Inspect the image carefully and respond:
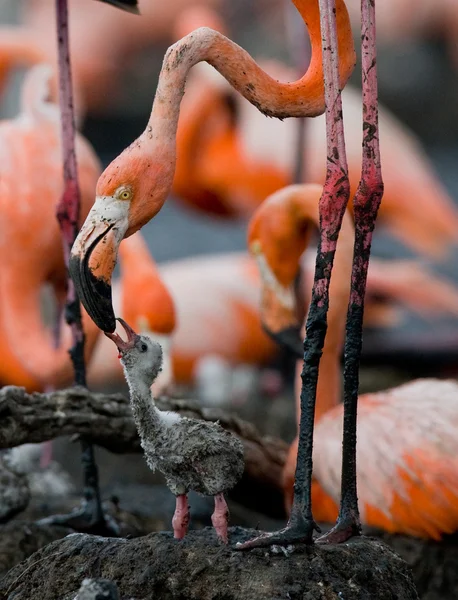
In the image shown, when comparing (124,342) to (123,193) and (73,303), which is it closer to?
(123,193)

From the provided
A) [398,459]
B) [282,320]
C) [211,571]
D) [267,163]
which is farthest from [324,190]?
[267,163]

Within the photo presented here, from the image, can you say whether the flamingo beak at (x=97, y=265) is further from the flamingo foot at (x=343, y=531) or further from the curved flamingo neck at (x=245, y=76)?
the flamingo foot at (x=343, y=531)

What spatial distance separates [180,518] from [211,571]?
17 centimetres

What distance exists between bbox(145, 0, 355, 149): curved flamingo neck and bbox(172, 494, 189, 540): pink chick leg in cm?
81

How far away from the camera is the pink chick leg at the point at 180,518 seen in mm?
2496

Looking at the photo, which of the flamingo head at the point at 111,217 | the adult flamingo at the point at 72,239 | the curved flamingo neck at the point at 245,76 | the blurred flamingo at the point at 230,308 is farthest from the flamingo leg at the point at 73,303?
the blurred flamingo at the point at 230,308

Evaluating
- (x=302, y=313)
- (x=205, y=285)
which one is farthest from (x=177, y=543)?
(x=205, y=285)

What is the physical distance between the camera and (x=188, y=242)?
406 inches

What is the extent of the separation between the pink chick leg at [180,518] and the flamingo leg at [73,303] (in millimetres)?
1051

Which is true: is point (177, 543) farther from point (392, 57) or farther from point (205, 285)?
point (392, 57)

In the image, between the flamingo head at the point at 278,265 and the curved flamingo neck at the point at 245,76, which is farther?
the flamingo head at the point at 278,265

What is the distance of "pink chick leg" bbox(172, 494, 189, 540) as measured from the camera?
2.50 meters

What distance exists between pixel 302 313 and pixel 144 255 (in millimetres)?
1369

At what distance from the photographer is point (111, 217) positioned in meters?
2.42
